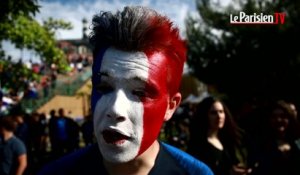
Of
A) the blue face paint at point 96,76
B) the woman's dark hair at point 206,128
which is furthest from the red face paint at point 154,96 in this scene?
the woman's dark hair at point 206,128

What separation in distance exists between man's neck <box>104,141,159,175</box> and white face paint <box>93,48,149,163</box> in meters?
0.09

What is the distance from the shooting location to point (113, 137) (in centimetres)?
238

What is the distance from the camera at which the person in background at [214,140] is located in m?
4.71

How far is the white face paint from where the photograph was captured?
236 centimetres

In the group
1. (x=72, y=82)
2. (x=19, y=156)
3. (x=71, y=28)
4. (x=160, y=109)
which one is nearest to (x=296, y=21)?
(x=71, y=28)

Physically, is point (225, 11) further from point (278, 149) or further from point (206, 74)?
point (278, 149)

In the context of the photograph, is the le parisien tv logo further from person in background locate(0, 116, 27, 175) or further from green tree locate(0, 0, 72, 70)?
green tree locate(0, 0, 72, 70)

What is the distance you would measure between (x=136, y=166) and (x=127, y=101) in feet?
1.06

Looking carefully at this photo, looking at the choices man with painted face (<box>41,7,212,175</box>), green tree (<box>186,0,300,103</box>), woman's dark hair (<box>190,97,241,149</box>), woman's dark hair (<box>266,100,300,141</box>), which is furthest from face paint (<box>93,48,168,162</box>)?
green tree (<box>186,0,300,103</box>)

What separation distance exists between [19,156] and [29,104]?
27.5 meters

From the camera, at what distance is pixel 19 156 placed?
622 centimetres

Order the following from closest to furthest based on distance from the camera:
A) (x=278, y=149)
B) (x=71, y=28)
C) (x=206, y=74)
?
(x=278, y=149) < (x=71, y=28) < (x=206, y=74)

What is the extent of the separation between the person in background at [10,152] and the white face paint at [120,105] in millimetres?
4027

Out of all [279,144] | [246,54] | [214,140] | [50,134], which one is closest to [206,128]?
[214,140]
